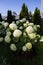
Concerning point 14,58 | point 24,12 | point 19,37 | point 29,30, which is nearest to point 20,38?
point 19,37

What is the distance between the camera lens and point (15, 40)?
344 cm

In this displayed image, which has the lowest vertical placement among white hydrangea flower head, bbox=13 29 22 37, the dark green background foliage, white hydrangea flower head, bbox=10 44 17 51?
the dark green background foliage

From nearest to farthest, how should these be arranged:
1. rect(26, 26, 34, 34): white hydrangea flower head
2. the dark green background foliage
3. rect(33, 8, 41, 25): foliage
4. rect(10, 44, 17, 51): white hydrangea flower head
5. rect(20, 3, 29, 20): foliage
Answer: the dark green background foliage → rect(10, 44, 17, 51): white hydrangea flower head → rect(26, 26, 34, 34): white hydrangea flower head → rect(33, 8, 41, 25): foliage → rect(20, 3, 29, 20): foliage

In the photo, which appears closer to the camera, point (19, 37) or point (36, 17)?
point (19, 37)

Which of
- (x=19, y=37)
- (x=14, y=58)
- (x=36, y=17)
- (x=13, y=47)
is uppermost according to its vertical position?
(x=19, y=37)

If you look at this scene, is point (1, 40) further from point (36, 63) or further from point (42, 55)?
point (42, 55)

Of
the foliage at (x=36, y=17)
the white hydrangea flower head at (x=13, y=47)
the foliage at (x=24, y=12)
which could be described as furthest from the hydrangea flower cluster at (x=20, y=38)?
the foliage at (x=24, y=12)

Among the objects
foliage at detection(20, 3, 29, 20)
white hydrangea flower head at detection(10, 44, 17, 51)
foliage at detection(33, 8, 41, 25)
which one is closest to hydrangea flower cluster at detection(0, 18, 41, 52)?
white hydrangea flower head at detection(10, 44, 17, 51)

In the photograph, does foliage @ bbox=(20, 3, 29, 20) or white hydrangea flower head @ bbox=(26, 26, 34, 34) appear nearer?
white hydrangea flower head @ bbox=(26, 26, 34, 34)

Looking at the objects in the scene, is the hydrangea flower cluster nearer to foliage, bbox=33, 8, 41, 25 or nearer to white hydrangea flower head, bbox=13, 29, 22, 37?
white hydrangea flower head, bbox=13, 29, 22, 37

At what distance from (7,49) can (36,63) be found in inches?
26.9

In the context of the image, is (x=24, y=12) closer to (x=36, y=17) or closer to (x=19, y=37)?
(x=36, y=17)

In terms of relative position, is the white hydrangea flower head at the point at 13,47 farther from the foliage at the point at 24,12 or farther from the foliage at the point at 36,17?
the foliage at the point at 24,12

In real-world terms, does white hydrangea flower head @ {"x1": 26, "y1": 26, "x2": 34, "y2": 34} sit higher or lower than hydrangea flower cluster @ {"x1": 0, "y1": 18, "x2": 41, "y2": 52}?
higher
